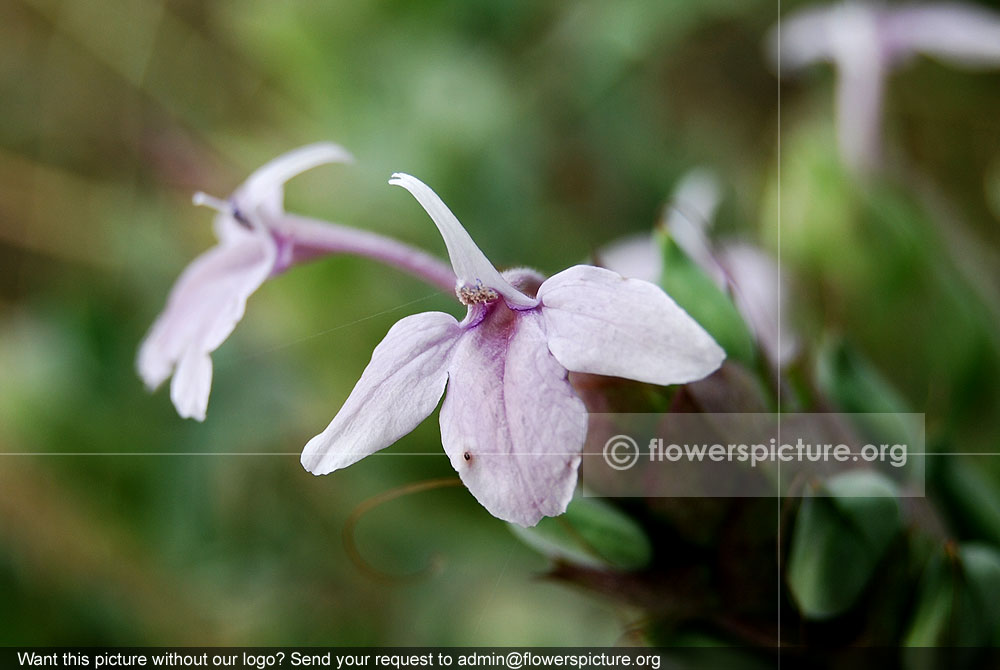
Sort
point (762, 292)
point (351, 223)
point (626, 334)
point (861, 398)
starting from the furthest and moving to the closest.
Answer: point (351, 223) < point (762, 292) < point (861, 398) < point (626, 334)

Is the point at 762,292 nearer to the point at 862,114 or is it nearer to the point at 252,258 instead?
the point at 862,114

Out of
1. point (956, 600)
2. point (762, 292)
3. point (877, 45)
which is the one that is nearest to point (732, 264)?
point (762, 292)

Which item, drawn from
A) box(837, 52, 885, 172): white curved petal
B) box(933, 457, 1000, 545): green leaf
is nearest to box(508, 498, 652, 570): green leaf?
box(933, 457, 1000, 545): green leaf

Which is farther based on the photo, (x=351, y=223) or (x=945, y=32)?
(x=351, y=223)

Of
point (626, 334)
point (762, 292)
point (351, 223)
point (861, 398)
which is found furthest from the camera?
point (351, 223)

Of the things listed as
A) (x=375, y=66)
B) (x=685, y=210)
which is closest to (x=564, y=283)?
(x=685, y=210)

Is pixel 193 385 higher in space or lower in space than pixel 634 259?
lower

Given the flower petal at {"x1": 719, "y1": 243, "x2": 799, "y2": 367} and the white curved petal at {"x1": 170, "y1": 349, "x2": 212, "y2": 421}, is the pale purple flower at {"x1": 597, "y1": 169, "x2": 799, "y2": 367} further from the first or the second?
the white curved petal at {"x1": 170, "y1": 349, "x2": 212, "y2": 421}
